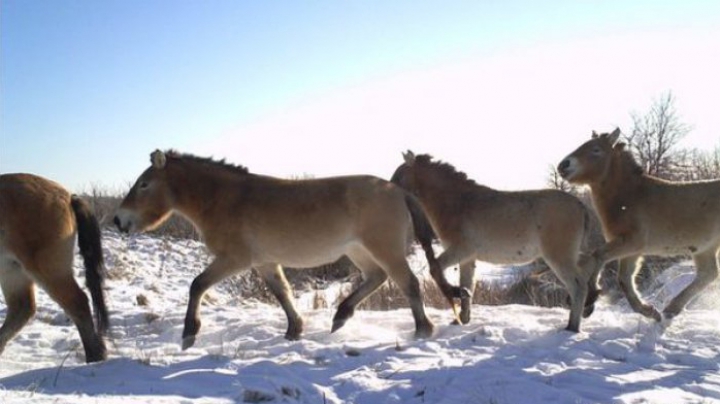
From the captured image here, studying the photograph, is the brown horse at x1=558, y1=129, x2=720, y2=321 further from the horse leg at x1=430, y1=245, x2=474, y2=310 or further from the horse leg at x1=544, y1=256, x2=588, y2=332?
the horse leg at x1=430, y1=245, x2=474, y2=310

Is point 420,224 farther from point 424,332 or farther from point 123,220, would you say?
point 123,220

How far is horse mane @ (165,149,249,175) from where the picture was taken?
8117 millimetres

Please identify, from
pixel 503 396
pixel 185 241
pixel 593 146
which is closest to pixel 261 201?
pixel 503 396

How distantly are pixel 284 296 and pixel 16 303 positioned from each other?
9.54 ft

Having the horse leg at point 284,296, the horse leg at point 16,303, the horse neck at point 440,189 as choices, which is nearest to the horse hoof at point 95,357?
the horse leg at point 16,303

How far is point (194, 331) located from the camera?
7184mm

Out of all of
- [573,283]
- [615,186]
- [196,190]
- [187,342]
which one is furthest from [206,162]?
[615,186]

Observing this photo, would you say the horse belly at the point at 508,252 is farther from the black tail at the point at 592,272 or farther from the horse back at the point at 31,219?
the horse back at the point at 31,219

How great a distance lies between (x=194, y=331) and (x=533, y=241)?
4.11 meters

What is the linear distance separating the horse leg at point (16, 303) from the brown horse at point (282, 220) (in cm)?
146

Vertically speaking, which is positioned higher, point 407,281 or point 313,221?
point 313,221

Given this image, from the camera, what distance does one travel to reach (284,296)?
7965 millimetres

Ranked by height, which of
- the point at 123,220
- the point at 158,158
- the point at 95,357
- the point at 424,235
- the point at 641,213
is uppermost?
the point at 158,158

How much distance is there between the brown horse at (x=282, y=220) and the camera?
24.2 ft
